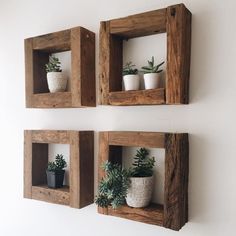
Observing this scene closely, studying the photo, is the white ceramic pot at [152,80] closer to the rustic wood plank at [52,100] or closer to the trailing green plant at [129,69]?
the trailing green plant at [129,69]

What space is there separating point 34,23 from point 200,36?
2.82 ft

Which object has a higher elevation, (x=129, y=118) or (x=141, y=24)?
(x=141, y=24)

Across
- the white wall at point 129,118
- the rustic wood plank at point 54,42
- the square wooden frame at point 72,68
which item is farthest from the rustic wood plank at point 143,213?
the rustic wood plank at point 54,42

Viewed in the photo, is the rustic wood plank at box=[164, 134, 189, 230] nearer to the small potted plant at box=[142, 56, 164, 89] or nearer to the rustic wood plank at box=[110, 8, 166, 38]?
the small potted plant at box=[142, 56, 164, 89]

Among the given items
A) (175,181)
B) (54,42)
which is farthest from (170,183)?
(54,42)

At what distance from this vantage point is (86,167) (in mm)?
1196

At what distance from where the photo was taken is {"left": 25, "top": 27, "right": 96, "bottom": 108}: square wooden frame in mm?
1148

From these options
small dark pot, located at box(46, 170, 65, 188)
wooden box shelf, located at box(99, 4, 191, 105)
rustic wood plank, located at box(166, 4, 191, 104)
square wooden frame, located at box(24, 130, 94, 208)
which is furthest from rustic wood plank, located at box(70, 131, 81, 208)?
rustic wood plank, located at box(166, 4, 191, 104)

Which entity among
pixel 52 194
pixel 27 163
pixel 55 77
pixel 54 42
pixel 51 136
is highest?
pixel 54 42

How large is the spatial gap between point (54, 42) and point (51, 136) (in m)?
0.42

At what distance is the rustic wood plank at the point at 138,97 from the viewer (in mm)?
973

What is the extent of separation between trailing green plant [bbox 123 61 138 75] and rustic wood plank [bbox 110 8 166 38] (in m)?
0.12

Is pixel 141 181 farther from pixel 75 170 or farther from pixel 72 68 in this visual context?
pixel 72 68

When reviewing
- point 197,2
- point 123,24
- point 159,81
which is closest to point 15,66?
point 123,24
